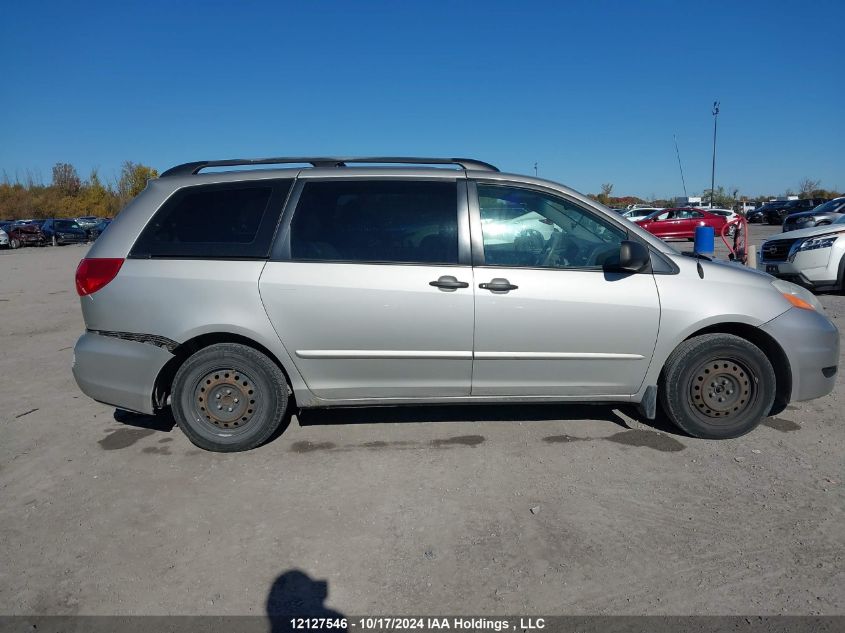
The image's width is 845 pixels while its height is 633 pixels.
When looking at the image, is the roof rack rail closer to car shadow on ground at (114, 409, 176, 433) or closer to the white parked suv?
car shadow on ground at (114, 409, 176, 433)

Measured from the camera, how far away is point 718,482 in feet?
11.1

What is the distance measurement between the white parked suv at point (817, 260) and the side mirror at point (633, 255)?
7.03 metres

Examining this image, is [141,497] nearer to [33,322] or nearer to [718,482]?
[718,482]

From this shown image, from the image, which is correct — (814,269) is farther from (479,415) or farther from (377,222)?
(377,222)

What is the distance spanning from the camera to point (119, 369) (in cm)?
384

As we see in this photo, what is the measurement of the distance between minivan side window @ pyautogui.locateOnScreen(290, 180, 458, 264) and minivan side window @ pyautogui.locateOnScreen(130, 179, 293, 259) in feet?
0.65

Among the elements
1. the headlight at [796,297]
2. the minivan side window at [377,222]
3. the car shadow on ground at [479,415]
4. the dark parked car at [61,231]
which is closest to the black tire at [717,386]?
the car shadow on ground at [479,415]

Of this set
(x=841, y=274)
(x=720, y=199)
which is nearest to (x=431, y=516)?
(x=841, y=274)

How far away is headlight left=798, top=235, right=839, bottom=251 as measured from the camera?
9180 millimetres

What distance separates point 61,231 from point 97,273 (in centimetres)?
3732

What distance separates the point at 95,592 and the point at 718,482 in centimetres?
326

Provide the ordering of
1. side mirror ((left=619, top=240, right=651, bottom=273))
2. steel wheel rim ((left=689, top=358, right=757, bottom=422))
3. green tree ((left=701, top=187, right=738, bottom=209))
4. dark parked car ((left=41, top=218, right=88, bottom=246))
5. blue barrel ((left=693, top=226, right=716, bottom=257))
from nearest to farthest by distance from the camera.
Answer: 1. side mirror ((left=619, top=240, right=651, bottom=273))
2. steel wheel rim ((left=689, top=358, right=757, bottom=422))
3. blue barrel ((left=693, top=226, right=716, bottom=257))
4. dark parked car ((left=41, top=218, right=88, bottom=246))
5. green tree ((left=701, top=187, right=738, bottom=209))

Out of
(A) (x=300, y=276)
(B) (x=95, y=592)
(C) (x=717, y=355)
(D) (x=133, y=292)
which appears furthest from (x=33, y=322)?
(C) (x=717, y=355)

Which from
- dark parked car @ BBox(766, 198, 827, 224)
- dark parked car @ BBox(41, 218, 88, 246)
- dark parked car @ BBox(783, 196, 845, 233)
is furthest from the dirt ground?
dark parked car @ BBox(766, 198, 827, 224)
